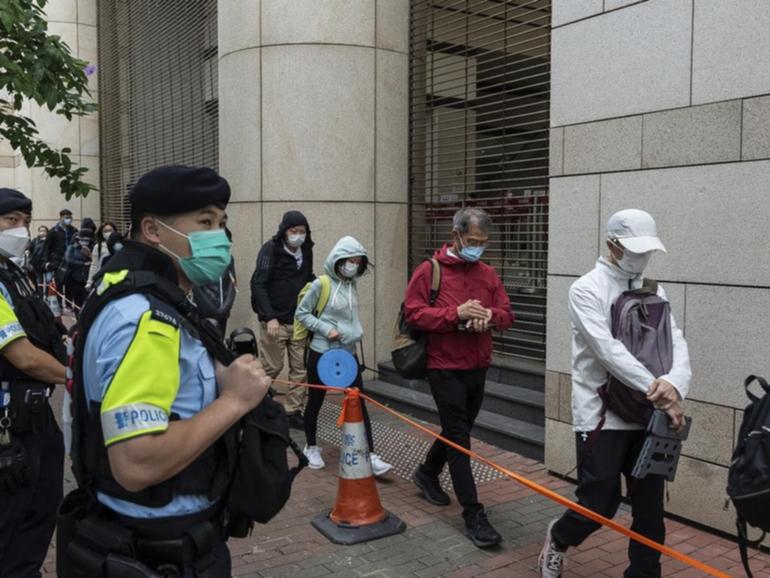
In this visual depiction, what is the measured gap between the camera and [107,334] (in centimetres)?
193

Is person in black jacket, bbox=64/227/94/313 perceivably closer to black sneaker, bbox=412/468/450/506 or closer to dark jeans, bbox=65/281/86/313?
dark jeans, bbox=65/281/86/313

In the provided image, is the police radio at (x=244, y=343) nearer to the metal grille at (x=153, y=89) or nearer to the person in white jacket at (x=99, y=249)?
the metal grille at (x=153, y=89)

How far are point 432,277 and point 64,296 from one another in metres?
11.9

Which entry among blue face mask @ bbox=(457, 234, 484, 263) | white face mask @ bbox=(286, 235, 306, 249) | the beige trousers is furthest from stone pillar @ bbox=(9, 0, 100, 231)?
blue face mask @ bbox=(457, 234, 484, 263)

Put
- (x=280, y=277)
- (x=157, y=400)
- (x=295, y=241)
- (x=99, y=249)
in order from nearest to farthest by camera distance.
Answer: (x=157, y=400), (x=295, y=241), (x=280, y=277), (x=99, y=249)

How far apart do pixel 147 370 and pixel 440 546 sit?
3.23m

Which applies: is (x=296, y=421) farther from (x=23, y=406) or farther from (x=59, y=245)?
(x=59, y=245)

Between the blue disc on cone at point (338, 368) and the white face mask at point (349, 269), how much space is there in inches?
25.8

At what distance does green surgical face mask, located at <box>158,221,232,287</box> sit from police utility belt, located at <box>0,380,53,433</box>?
1.63 metres

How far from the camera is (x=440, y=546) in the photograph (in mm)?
4609

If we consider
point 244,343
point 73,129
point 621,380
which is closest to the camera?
point 244,343

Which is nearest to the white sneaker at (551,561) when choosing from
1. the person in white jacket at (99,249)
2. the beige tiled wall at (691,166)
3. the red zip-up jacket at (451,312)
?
the red zip-up jacket at (451,312)

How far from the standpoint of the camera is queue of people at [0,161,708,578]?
192cm

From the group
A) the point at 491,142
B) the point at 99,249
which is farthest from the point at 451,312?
the point at 99,249
